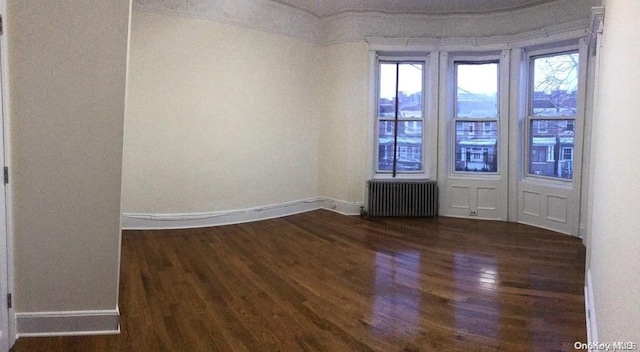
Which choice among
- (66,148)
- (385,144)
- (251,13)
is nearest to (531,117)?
(385,144)

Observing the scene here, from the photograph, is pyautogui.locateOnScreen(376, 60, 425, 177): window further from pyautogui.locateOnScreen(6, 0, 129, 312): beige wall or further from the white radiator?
pyautogui.locateOnScreen(6, 0, 129, 312): beige wall

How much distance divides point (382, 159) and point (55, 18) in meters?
5.34

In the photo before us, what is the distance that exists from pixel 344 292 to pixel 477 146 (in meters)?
4.24

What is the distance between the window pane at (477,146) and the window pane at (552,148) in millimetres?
560

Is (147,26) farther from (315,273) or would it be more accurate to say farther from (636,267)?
(636,267)

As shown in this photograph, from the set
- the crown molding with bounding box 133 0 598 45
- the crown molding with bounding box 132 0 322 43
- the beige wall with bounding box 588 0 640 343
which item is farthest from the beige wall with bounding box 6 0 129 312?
the crown molding with bounding box 133 0 598 45

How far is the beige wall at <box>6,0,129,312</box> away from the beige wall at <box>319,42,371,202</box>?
4.54m

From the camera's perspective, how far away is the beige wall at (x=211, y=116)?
534cm

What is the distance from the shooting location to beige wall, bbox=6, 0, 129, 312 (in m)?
2.46

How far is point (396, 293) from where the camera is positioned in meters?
3.52

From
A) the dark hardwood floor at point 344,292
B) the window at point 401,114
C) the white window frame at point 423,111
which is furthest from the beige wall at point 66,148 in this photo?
the window at point 401,114

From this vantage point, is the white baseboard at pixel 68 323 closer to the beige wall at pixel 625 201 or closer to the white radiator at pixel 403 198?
the beige wall at pixel 625 201

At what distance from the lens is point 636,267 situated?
1.17 meters

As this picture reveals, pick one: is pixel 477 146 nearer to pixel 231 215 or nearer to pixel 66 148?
pixel 231 215
